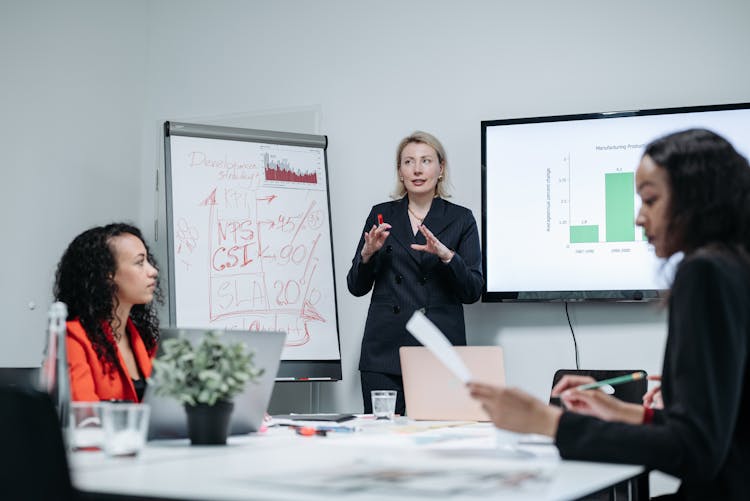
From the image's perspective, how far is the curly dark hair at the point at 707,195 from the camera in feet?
4.93

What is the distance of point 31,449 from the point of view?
3.96 feet

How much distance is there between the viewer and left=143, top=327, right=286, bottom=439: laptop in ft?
5.62

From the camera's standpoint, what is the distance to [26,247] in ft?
13.2

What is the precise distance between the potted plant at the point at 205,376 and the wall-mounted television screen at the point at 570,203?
2.34 metres

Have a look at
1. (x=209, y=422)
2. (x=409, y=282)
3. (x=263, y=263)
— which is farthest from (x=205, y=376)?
(x=263, y=263)

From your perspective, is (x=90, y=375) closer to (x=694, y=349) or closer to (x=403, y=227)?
(x=694, y=349)

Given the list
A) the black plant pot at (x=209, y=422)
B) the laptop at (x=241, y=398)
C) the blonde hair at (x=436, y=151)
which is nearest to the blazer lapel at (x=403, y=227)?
the blonde hair at (x=436, y=151)

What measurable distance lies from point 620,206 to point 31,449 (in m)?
2.97

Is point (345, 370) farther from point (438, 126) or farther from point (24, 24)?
point (24, 24)

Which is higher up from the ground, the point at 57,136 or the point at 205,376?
the point at 57,136

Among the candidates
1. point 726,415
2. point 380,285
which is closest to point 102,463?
point 726,415

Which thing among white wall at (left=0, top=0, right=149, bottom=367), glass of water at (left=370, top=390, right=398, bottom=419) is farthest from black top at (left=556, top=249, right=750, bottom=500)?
white wall at (left=0, top=0, right=149, bottom=367)

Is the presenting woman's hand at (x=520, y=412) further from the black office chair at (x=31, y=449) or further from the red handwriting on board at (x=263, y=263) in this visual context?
the red handwriting on board at (x=263, y=263)

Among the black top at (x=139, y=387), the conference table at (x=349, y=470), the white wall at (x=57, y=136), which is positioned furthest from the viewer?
the white wall at (x=57, y=136)
